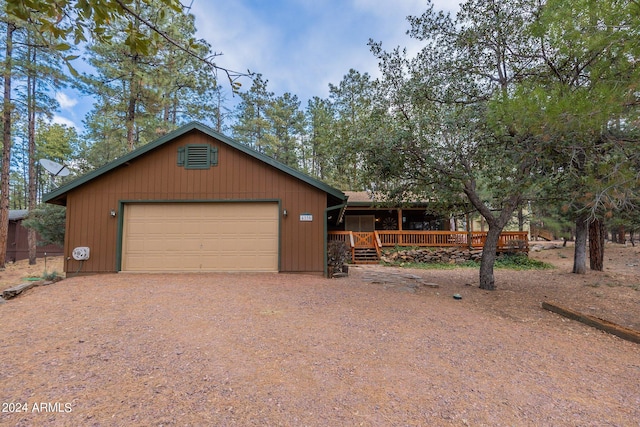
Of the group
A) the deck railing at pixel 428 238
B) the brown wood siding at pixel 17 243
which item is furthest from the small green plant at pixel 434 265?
the brown wood siding at pixel 17 243

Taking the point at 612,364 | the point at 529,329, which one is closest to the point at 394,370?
the point at 612,364

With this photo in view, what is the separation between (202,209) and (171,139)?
2.11 m

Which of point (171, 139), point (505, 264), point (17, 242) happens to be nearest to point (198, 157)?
point (171, 139)

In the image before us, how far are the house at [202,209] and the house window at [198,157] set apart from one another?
3 cm

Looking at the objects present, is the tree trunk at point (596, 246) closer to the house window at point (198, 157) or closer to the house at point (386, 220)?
the house at point (386, 220)

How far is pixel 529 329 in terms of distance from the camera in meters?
4.44

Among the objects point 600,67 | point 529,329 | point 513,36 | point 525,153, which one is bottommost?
point 529,329

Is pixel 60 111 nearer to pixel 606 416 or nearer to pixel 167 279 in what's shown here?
pixel 167 279

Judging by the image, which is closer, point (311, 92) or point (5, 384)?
point (5, 384)

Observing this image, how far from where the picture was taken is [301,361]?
302 cm

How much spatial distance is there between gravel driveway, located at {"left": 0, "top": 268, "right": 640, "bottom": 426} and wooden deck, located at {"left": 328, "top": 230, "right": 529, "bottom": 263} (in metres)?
8.23

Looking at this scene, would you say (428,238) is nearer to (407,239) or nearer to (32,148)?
(407,239)

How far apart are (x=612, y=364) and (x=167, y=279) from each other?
7.84 metres

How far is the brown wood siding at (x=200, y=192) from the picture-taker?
26.3 feet
